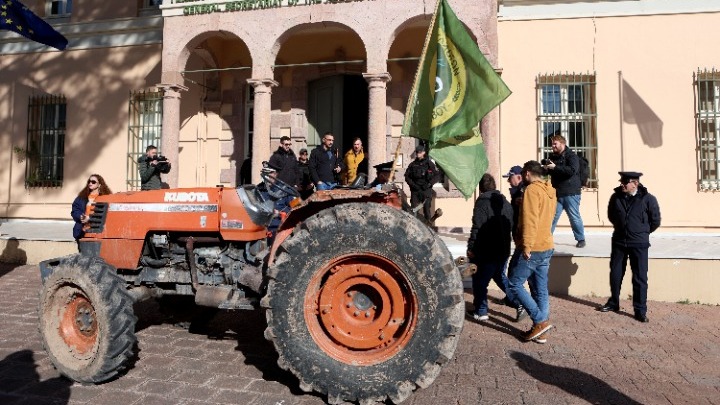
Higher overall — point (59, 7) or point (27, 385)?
point (59, 7)

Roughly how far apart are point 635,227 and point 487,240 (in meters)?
1.93

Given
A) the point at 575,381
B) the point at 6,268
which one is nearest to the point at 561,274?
the point at 575,381

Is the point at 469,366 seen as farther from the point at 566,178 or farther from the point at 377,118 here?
the point at 377,118

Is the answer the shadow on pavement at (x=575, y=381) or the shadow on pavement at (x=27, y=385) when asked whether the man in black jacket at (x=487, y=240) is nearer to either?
the shadow on pavement at (x=575, y=381)

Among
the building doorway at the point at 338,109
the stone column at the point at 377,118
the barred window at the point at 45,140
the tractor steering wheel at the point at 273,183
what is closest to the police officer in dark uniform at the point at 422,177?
the stone column at the point at 377,118

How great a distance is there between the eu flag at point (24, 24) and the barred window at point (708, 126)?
12809 millimetres

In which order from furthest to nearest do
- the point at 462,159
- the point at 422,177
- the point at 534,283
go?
1. the point at 422,177
2. the point at 534,283
3. the point at 462,159

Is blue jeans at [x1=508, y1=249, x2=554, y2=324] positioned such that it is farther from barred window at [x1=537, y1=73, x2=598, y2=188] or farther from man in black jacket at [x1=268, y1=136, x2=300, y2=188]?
barred window at [x1=537, y1=73, x2=598, y2=188]

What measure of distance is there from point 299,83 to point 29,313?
7.67 meters

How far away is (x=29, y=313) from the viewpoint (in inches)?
228

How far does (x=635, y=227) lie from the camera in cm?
598

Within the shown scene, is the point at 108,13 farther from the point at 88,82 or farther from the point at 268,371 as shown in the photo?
the point at 268,371

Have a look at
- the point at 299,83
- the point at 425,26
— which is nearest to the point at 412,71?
the point at 425,26

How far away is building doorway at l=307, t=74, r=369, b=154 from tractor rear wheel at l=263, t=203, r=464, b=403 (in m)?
8.66
